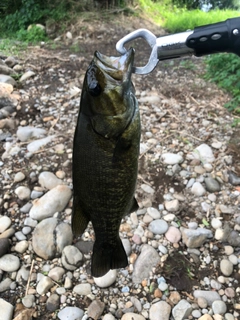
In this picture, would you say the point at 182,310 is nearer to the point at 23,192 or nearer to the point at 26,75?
the point at 23,192

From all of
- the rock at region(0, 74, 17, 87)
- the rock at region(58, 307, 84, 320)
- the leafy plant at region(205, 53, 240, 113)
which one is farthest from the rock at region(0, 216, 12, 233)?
the leafy plant at region(205, 53, 240, 113)

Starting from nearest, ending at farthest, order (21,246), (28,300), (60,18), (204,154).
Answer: (28,300), (21,246), (204,154), (60,18)

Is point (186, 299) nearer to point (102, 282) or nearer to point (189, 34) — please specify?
point (102, 282)

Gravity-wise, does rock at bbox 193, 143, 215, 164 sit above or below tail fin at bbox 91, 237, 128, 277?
below

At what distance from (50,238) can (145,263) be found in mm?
823

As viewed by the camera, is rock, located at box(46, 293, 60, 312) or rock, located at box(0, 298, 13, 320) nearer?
rock, located at box(0, 298, 13, 320)

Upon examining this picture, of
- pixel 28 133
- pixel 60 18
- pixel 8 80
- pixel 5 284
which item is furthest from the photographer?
pixel 60 18

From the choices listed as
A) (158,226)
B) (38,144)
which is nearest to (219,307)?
(158,226)

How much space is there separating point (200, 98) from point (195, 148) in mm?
1348

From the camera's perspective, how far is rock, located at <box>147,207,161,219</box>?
3301 millimetres

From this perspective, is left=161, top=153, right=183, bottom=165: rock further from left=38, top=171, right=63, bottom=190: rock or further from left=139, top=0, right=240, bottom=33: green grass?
left=139, top=0, right=240, bottom=33: green grass

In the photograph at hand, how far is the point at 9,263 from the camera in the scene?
289 cm

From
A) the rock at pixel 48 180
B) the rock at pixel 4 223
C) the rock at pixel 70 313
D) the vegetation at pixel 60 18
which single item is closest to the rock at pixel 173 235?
the rock at pixel 70 313

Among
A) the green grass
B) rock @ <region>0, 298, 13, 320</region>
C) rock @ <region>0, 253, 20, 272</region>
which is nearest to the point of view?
rock @ <region>0, 298, 13, 320</region>
